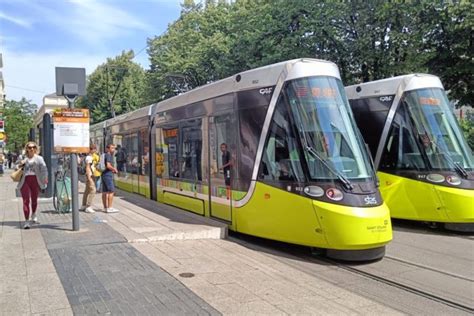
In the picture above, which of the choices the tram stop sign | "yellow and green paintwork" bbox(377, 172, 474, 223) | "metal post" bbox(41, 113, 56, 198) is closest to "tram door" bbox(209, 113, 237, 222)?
the tram stop sign

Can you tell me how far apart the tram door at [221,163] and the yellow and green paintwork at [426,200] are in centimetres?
415

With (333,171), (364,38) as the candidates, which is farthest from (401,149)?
(364,38)

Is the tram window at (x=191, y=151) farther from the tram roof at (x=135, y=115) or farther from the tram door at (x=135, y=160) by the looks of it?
the tram door at (x=135, y=160)

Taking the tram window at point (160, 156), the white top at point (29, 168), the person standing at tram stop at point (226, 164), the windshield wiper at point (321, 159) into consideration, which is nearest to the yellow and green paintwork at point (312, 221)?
the windshield wiper at point (321, 159)

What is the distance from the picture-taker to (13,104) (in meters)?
49.2

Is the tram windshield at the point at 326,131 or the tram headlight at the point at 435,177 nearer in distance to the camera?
the tram windshield at the point at 326,131

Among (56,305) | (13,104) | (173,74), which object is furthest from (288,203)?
(13,104)

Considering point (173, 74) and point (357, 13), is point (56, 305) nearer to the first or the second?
point (357, 13)

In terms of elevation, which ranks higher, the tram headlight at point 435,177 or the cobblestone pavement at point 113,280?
the tram headlight at point 435,177

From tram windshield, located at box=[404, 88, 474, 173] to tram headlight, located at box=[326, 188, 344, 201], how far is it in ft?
13.0

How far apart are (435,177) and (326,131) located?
151 inches

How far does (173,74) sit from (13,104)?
26643mm

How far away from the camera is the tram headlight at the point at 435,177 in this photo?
32.0ft

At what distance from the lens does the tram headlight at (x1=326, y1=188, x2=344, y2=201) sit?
7.02m
